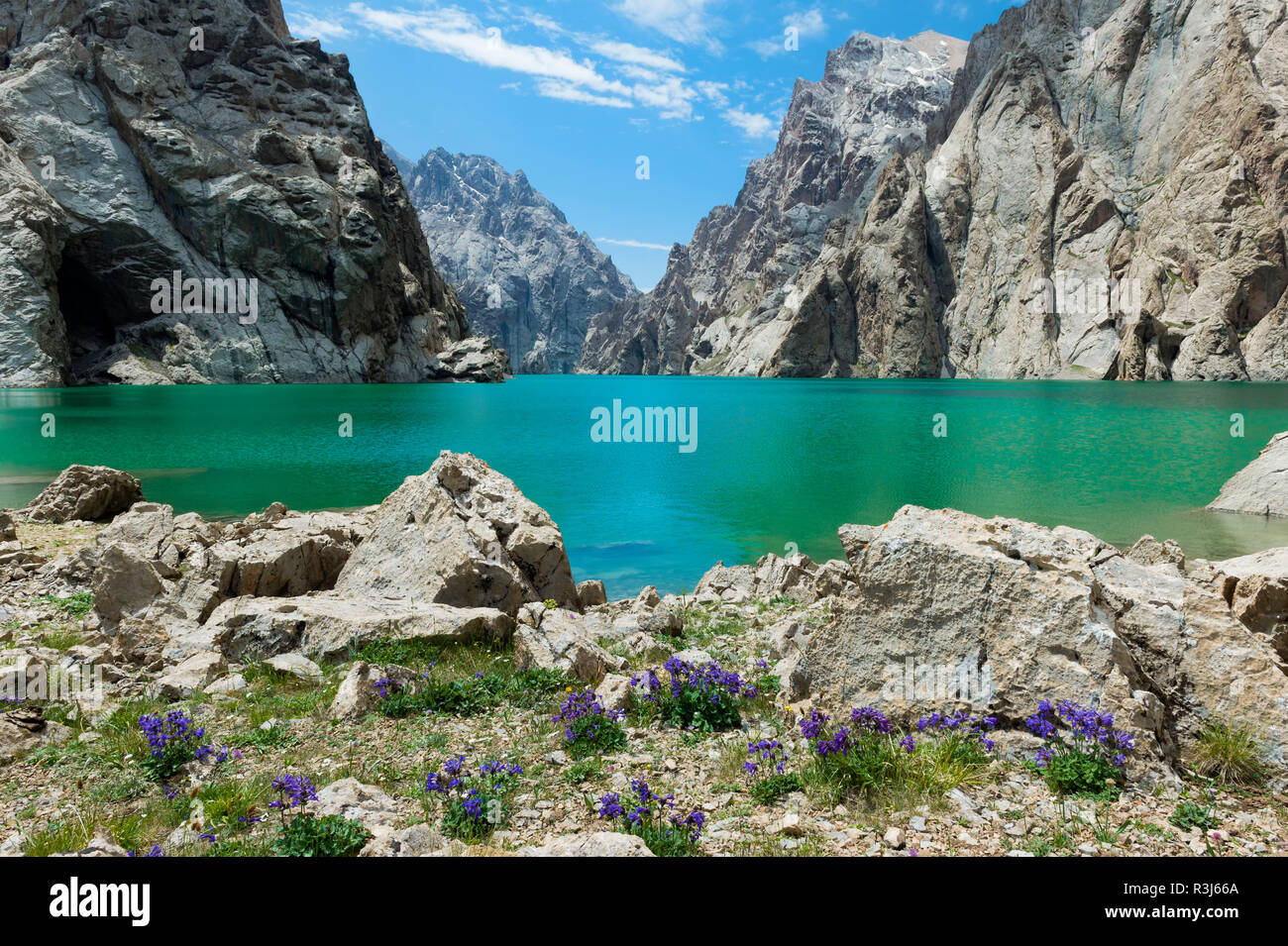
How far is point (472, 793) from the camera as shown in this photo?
5.77 meters

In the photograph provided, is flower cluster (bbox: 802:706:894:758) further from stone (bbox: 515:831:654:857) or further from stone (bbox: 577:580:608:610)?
stone (bbox: 577:580:608:610)

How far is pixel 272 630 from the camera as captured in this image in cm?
967

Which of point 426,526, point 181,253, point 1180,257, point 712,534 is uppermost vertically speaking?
point 1180,257

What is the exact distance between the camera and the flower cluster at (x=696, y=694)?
7.46 m

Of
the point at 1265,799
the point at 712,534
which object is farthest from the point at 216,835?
the point at 712,534

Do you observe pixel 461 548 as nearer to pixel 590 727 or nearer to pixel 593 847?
pixel 590 727

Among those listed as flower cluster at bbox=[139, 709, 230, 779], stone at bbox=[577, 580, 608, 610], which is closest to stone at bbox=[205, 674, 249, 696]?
flower cluster at bbox=[139, 709, 230, 779]

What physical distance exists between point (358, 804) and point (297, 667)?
12.6ft

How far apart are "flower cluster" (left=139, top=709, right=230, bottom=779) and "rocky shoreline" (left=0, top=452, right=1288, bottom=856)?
0.49 feet

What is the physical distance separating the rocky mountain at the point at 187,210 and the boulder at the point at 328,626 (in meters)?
121

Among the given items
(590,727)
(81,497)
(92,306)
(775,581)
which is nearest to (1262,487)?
(775,581)
